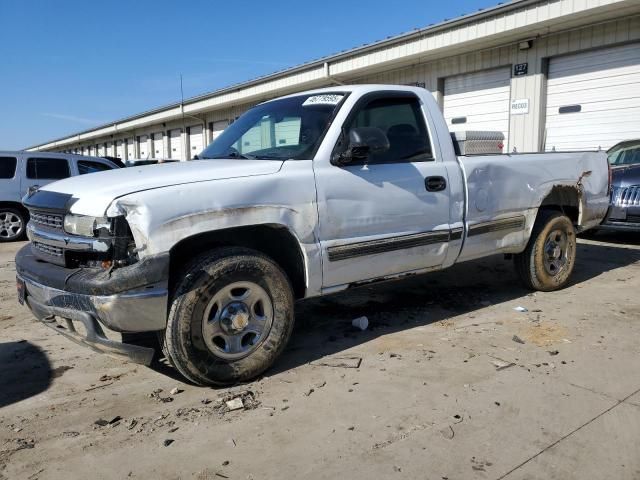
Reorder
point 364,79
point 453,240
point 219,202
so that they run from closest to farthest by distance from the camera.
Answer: point 219,202
point 453,240
point 364,79

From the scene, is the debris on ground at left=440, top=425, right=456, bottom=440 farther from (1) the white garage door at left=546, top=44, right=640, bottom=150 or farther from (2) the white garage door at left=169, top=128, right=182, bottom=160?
(2) the white garage door at left=169, top=128, right=182, bottom=160

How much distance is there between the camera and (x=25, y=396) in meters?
3.38

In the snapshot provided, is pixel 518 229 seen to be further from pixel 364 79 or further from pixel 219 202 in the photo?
pixel 364 79

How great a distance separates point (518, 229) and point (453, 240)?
1027 mm

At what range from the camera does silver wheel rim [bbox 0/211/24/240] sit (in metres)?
10.8

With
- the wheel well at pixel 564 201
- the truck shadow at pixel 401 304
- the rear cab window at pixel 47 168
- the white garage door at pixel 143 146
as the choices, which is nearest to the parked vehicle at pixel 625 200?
the truck shadow at pixel 401 304

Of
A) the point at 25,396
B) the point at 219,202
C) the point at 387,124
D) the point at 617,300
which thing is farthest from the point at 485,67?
the point at 25,396

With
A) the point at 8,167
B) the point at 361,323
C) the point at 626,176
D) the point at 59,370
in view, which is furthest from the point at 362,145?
the point at 8,167

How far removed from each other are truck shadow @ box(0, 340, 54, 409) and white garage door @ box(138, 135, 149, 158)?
1330 inches

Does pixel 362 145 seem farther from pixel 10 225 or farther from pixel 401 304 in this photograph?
pixel 10 225

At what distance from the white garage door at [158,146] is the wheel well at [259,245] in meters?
30.3

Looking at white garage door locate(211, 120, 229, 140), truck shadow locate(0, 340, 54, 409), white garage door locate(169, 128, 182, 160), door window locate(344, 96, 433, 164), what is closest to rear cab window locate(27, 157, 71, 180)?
truck shadow locate(0, 340, 54, 409)

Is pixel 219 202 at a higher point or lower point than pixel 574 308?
higher

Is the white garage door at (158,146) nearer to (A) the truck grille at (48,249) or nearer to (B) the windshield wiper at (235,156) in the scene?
(B) the windshield wiper at (235,156)
